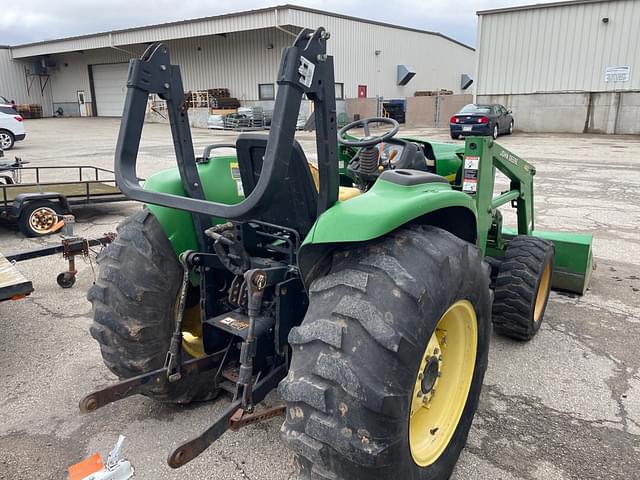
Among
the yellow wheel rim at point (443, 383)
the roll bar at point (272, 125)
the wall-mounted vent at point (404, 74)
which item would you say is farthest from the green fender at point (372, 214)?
the wall-mounted vent at point (404, 74)

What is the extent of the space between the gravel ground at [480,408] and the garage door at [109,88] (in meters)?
37.4

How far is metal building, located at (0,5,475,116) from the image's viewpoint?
2997cm

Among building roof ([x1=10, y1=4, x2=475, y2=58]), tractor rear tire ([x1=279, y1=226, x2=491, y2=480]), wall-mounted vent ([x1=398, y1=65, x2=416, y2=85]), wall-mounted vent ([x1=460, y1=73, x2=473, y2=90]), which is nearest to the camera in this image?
tractor rear tire ([x1=279, y1=226, x2=491, y2=480])

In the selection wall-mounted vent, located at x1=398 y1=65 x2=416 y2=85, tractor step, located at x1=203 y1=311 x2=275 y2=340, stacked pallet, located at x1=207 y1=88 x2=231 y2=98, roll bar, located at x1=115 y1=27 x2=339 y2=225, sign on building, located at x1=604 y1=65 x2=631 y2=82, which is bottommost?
tractor step, located at x1=203 y1=311 x2=275 y2=340

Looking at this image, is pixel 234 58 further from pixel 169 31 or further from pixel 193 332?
pixel 193 332

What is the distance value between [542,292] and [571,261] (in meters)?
0.80

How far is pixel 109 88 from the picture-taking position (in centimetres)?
4075

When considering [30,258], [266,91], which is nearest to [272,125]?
[30,258]

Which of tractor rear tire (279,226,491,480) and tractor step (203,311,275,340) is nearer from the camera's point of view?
tractor rear tire (279,226,491,480)

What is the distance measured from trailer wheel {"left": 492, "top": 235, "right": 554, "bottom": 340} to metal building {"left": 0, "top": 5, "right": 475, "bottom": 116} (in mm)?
25314

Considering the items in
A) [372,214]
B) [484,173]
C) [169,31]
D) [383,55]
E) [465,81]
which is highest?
[169,31]

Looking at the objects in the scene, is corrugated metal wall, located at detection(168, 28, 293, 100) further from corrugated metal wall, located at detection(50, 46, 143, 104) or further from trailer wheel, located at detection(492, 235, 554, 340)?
trailer wheel, located at detection(492, 235, 554, 340)

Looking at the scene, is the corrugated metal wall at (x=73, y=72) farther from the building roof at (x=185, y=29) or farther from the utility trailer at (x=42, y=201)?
the utility trailer at (x=42, y=201)

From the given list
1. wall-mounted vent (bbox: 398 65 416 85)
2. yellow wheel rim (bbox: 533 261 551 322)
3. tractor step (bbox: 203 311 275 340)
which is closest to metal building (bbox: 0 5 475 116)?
wall-mounted vent (bbox: 398 65 416 85)
